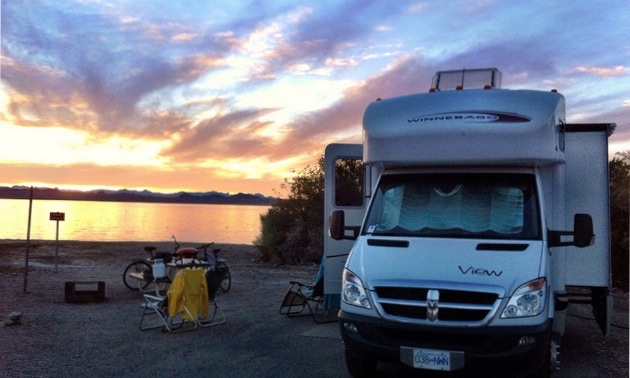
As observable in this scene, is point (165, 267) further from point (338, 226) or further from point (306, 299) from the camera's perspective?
point (338, 226)

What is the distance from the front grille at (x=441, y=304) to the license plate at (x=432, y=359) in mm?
262

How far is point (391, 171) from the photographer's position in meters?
6.82

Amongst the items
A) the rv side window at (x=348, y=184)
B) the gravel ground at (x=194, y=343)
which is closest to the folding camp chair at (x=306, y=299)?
the gravel ground at (x=194, y=343)

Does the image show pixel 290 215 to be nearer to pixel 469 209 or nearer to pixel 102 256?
pixel 102 256

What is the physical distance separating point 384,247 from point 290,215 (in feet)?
51.2

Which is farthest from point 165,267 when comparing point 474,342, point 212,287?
point 474,342

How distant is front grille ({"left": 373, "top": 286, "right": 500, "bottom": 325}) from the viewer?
537 cm

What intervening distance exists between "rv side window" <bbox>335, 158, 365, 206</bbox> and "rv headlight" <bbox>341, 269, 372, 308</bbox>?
3.65 m

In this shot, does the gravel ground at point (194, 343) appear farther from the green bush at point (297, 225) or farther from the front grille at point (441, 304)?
the green bush at point (297, 225)

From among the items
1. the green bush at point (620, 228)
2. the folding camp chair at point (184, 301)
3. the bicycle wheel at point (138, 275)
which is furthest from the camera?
the green bush at point (620, 228)

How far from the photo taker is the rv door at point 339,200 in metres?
9.12

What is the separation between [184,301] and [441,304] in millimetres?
4801

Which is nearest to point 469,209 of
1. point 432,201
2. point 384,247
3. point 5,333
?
point 432,201

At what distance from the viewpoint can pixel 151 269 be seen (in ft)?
44.2
